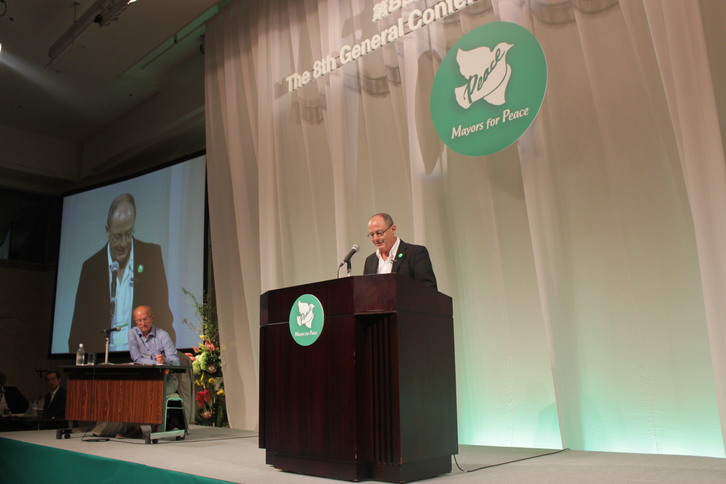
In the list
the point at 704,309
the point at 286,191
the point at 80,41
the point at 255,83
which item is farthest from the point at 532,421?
the point at 80,41

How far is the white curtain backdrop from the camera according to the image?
11.0 feet

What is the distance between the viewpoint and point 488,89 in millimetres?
4285

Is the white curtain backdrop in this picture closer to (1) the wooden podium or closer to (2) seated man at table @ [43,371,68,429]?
(1) the wooden podium

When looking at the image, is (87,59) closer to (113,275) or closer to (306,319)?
(113,275)

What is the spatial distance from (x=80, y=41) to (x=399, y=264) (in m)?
5.79

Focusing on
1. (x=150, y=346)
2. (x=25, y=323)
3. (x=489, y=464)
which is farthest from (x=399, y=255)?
(x=25, y=323)

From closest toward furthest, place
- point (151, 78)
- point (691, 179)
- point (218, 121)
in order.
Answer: point (691, 179) → point (218, 121) → point (151, 78)

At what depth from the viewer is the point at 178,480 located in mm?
2908

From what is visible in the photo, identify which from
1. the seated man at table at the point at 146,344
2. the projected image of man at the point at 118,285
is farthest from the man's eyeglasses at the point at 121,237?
the seated man at table at the point at 146,344

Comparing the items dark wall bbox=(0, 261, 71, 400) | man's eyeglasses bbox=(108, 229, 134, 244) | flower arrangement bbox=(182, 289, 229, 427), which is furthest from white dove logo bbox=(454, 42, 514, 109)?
dark wall bbox=(0, 261, 71, 400)

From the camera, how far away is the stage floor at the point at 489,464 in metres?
2.63

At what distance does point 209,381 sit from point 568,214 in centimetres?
426

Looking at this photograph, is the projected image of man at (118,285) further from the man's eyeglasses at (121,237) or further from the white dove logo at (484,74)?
the white dove logo at (484,74)

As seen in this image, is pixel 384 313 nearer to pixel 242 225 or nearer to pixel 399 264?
pixel 399 264
